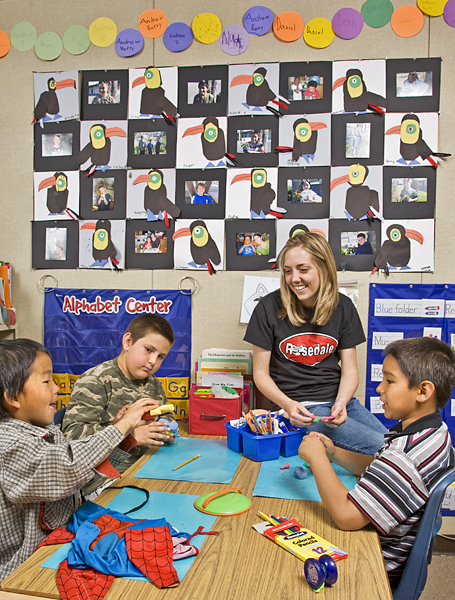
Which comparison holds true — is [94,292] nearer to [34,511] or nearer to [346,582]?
[34,511]

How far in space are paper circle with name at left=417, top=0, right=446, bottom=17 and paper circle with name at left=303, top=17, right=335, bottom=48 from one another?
Result: 0.44m

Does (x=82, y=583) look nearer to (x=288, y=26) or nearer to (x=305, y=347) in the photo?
(x=305, y=347)

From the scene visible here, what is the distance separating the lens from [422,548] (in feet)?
3.64

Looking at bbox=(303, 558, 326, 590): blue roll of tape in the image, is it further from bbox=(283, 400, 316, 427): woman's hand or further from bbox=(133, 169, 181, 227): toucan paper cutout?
bbox=(133, 169, 181, 227): toucan paper cutout

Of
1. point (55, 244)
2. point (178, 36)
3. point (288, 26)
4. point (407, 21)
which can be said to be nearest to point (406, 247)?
point (407, 21)

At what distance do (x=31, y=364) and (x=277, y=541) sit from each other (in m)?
0.73

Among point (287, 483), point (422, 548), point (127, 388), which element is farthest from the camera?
point (127, 388)

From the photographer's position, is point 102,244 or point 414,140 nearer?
point 414,140

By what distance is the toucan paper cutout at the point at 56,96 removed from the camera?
2586 mm

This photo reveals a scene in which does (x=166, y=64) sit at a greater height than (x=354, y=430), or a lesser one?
greater

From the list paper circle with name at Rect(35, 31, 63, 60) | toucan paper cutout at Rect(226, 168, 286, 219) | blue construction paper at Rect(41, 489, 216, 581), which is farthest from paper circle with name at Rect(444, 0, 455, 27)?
blue construction paper at Rect(41, 489, 216, 581)

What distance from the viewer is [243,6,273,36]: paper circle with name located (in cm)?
243

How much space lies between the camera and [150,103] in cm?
254

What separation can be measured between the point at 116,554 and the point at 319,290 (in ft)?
4.33
